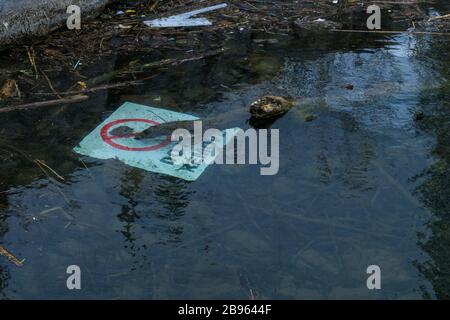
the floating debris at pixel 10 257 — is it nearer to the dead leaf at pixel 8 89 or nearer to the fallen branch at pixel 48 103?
the fallen branch at pixel 48 103

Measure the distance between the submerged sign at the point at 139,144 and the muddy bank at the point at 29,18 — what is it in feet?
4.18

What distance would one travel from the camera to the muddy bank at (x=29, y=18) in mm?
4250

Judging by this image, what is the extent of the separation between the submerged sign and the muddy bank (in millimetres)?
1274

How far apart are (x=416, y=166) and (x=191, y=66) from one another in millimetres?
1808

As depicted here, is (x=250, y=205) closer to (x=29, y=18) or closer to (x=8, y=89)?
(x=8, y=89)

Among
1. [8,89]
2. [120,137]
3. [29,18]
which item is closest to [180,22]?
[29,18]

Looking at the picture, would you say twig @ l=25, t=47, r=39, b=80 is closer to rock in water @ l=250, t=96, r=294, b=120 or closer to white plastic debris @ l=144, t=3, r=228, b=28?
white plastic debris @ l=144, t=3, r=228, b=28

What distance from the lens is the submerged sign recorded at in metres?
3.07

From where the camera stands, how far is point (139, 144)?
3266 mm

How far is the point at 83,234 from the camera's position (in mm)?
2611

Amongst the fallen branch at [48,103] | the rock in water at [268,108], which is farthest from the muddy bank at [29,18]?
the rock in water at [268,108]

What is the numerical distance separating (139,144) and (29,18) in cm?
176
